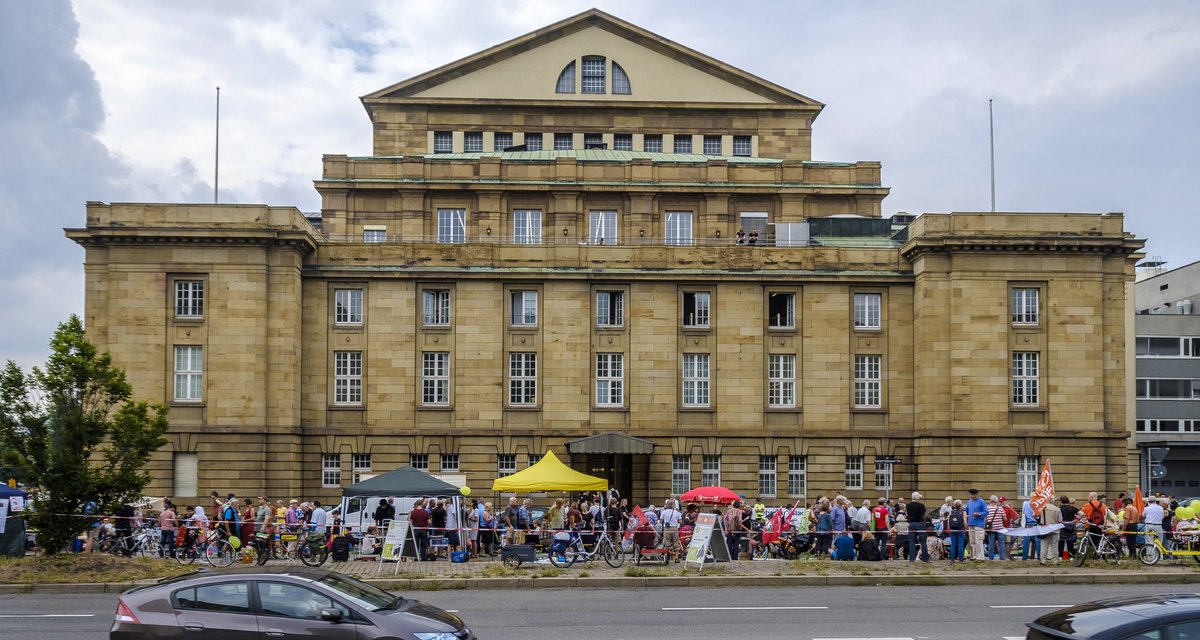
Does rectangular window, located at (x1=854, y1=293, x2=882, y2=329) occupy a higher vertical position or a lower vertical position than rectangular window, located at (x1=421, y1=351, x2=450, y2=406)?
higher

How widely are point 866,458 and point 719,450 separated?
6046 mm

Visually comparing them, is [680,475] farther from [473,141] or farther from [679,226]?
[473,141]

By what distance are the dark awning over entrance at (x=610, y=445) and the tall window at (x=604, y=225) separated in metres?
13.3

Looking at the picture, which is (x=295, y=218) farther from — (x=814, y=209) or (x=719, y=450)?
(x=814, y=209)

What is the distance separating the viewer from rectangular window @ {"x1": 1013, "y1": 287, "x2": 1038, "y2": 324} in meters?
47.2

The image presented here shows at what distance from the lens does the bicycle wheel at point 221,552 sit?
29.7 m

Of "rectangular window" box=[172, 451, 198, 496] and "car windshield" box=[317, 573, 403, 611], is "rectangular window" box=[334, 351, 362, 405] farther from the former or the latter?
"car windshield" box=[317, 573, 403, 611]

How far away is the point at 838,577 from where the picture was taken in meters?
27.4

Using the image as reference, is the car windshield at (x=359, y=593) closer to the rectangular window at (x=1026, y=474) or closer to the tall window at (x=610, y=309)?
the tall window at (x=610, y=309)

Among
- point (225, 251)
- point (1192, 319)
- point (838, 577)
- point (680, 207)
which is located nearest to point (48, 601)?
point (838, 577)

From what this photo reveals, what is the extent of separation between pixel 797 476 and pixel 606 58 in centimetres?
2594

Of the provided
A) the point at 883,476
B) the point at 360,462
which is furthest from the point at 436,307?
the point at 883,476

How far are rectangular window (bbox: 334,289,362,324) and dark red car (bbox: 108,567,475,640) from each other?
110ft

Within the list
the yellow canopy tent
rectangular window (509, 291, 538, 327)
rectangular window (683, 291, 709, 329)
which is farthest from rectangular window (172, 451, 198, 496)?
rectangular window (683, 291, 709, 329)
